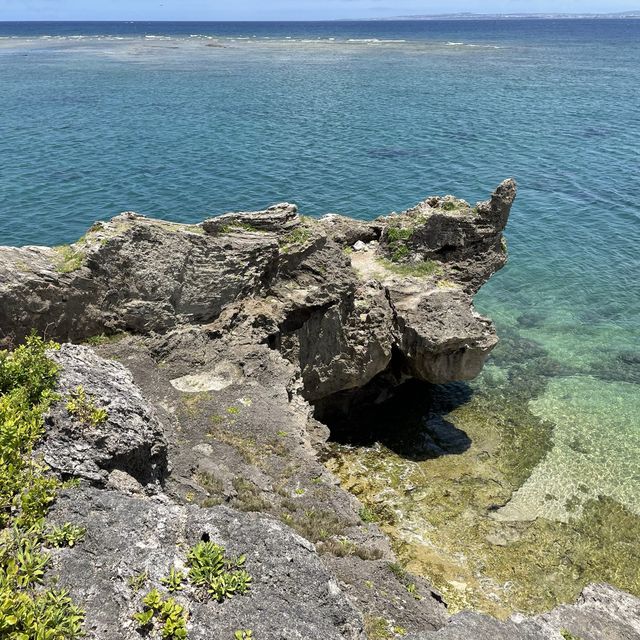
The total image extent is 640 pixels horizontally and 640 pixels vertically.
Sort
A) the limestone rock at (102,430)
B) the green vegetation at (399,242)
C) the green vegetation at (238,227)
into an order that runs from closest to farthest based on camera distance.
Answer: the limestone rock at (102,430), the green vegetation at (238,227), the green vegetation at (399,242)

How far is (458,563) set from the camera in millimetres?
17625

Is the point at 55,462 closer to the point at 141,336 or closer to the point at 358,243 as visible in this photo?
the point at 141,336

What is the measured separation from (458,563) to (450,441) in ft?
20.4

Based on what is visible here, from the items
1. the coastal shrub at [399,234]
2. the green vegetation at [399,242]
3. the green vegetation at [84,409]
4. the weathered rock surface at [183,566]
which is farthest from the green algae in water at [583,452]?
the green vegetation at [84,409]

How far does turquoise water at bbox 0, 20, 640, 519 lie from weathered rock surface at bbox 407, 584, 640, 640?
7.75 metres

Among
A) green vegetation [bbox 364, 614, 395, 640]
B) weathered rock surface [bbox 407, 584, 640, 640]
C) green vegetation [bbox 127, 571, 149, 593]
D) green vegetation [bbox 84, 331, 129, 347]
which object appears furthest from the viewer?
green vegetation [bbox 84, 331, 129, 347]

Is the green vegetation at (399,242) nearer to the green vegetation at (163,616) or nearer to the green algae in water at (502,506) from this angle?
the green algae in water at (502,506)

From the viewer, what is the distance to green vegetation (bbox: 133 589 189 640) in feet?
26.3

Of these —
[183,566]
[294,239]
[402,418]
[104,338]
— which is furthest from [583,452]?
[183,566]

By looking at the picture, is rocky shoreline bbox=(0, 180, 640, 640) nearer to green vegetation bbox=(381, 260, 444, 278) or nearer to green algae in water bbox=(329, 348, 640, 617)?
green vegetation bbox=(381, 260, 444, 278)

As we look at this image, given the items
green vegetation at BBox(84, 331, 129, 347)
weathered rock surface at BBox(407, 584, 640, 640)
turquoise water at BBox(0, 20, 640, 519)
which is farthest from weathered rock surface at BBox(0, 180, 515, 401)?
Result: weathered rock surface at BBox(407, 584, 640, 640)

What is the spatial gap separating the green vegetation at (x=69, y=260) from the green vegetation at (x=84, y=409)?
→ 7.58 m

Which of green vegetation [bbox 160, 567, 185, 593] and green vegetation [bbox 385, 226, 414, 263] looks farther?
green vegetation [bbox 385, 226, 414, 263]

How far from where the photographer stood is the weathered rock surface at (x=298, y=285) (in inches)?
727
